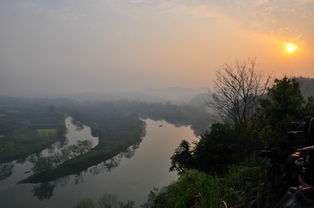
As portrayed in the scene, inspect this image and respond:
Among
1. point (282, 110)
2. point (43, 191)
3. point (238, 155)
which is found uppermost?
point (282, 110)

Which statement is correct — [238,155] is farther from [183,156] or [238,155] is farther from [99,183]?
[99,183]

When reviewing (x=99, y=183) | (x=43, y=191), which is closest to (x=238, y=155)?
(x=99, y=183)

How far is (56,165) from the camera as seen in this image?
2691 centimetres

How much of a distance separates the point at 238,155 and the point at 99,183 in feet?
61.7

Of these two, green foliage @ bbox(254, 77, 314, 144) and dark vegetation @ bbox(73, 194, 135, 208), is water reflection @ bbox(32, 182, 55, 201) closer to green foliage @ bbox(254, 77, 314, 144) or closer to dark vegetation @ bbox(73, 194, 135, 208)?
dark vegetation @ bbox(73, 194, 135, 208)

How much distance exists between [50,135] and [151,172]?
25117mm

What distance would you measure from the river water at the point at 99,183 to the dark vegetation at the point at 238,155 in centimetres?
1039

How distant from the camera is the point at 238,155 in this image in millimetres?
8742

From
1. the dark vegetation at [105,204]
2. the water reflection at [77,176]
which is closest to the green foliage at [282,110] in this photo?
the dark vegetation at [105,204]

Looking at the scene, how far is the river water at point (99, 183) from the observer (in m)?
20.0

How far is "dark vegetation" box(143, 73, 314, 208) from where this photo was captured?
9.20ft

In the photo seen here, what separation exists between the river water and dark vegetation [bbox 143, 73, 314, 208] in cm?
1039

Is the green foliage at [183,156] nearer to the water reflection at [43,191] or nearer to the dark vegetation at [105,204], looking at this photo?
the dark vegetation at [105,204]

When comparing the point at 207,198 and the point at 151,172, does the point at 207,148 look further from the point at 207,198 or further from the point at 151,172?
the point at 151,172
